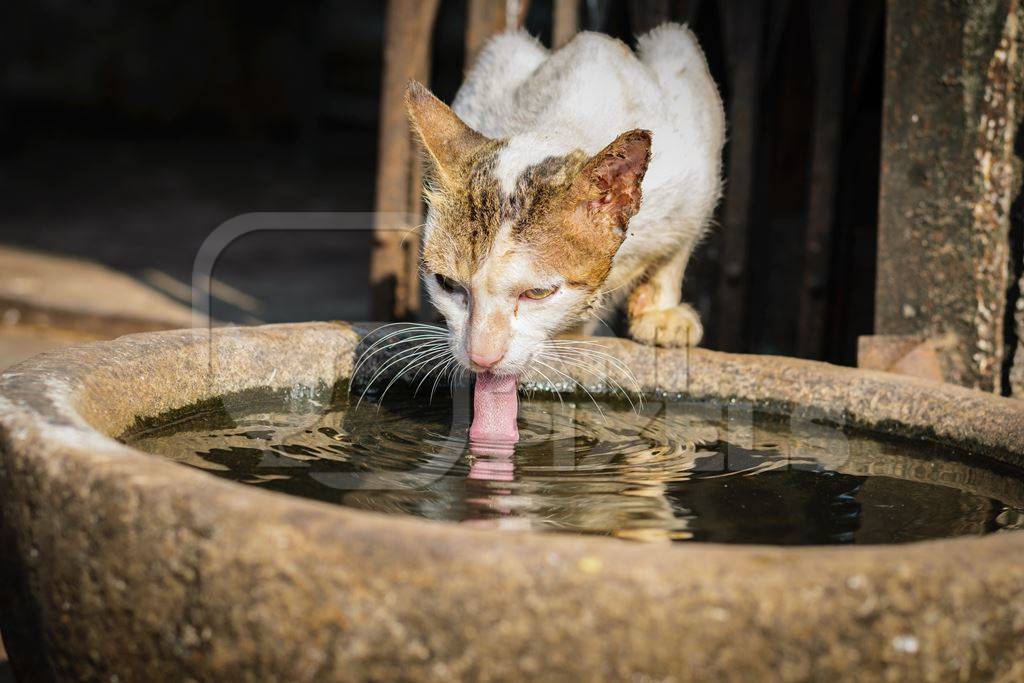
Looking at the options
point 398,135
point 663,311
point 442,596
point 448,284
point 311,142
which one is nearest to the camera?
point 442,596

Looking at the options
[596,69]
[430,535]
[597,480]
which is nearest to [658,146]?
[596,69]

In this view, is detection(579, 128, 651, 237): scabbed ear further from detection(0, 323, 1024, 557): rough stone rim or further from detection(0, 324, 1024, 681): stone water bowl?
detection(0, 324, 1024, 681): stone water bowl

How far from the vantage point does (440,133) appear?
278 cm

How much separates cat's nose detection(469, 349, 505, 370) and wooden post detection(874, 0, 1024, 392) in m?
1.40

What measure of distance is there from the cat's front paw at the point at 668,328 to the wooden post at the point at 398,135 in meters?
1.29

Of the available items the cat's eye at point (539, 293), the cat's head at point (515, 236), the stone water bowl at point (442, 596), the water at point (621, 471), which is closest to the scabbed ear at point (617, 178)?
the cat's head at point (515, 236)

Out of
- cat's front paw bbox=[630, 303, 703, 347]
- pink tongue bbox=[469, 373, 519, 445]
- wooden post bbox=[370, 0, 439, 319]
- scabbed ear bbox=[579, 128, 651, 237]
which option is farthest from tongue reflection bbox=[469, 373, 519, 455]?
wooden post bbox=[370, 0, 439, 319]

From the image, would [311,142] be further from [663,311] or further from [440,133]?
[440,133]

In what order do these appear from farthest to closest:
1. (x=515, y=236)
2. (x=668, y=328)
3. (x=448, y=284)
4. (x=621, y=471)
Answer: (x=668, y=328)
(x=448, y=284)
(x=515, y=236)
(x=621, y=471)

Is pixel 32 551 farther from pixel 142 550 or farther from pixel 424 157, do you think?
pixel 424 157

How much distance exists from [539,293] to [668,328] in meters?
0.73

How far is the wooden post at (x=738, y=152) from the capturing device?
4.15 m

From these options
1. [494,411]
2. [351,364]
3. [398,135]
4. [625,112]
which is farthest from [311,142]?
[494,411]

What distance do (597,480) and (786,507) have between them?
1.19 ft
